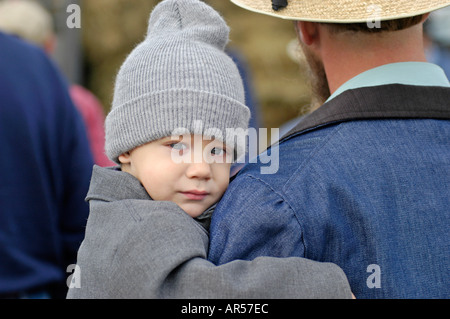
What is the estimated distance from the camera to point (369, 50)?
1553mm

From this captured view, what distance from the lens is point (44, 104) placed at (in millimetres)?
2680

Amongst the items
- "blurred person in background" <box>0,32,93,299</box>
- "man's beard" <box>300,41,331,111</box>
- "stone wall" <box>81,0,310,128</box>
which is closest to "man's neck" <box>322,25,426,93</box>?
"man's beard" <box>300,41,331,111</box>

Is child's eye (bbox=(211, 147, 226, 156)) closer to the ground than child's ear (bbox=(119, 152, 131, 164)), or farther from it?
farther from it

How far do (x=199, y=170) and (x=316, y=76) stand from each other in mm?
521

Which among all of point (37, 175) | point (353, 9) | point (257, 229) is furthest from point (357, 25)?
→ point (37, 175)

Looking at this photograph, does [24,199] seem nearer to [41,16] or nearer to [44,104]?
[44,104]

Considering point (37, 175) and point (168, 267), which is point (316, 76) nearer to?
point (168, 267)

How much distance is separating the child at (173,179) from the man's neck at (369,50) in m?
0.28

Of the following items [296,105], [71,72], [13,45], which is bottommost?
[296,105]

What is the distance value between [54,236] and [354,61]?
1626 millimetres

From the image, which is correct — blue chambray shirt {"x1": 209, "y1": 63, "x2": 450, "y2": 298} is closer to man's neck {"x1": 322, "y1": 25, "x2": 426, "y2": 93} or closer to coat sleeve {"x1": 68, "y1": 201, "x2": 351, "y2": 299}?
coat sleeve {"x1": 68, "y1": 201, "x2": 351, "y2": 299}

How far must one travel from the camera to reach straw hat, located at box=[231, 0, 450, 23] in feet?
4.87

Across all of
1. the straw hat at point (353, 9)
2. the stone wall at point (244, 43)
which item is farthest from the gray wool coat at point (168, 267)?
the stone wall at point (244, 43)
